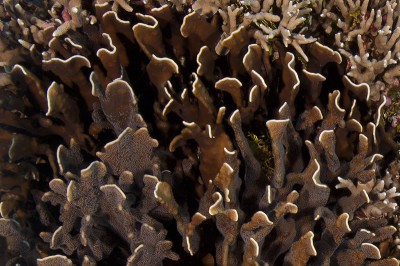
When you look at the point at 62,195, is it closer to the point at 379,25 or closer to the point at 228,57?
the point at 228,57

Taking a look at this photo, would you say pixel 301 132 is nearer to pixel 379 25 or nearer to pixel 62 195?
pixel 379 25

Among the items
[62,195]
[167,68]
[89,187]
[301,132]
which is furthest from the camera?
[301,132]

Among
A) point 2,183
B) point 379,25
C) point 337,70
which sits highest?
point 379,25

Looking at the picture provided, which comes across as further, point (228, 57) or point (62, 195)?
point (228, 57)

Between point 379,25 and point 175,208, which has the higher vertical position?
point 379,25

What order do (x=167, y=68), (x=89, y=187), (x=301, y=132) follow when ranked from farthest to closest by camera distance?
(x=301, y=132) → (x=167, y=68) → (x=89, y=187)

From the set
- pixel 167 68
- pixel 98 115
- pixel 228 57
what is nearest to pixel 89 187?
pixel 98 115

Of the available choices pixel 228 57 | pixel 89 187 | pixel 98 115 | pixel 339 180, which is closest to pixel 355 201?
pixel 339 180
